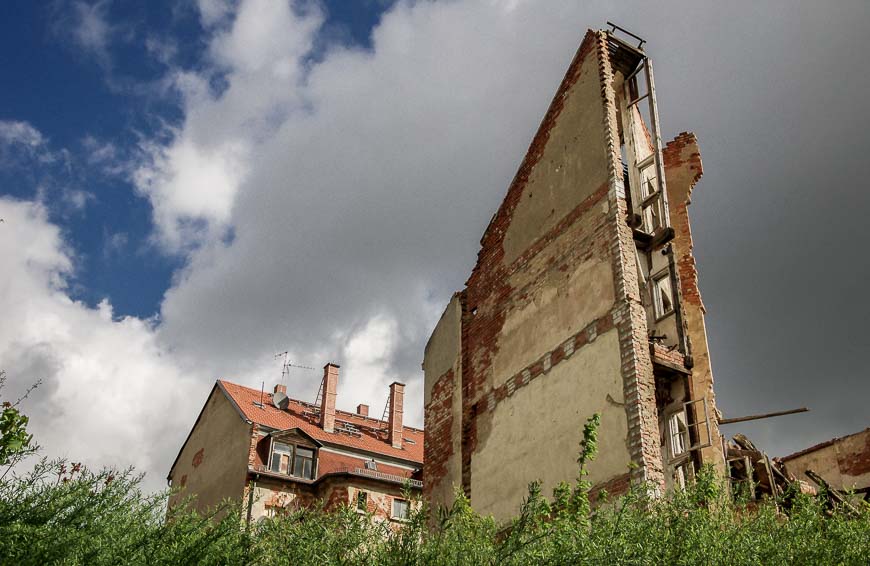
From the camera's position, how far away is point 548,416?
14.4 m

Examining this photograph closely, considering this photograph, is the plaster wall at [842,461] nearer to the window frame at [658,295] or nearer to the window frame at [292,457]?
the window frame at [658,295]

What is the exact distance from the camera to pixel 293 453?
2742 cm

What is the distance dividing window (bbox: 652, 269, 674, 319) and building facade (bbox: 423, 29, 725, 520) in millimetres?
36

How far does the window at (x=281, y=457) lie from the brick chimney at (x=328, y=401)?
3.25 meters

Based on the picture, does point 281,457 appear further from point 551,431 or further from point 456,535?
point 456,535

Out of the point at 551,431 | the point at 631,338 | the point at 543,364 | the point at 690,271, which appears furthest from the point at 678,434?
the point at 690,271

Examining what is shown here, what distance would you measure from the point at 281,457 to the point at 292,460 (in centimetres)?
38

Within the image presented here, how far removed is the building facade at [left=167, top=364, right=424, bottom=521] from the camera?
26.3 metres

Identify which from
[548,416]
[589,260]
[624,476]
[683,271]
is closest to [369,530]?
[624,476]

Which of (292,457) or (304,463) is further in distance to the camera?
(304,463)

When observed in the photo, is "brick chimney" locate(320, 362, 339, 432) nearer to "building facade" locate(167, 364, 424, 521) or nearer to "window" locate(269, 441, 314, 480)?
"building facade" locate(167, 364, 424, 521)

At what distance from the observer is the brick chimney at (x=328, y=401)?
30.7 m

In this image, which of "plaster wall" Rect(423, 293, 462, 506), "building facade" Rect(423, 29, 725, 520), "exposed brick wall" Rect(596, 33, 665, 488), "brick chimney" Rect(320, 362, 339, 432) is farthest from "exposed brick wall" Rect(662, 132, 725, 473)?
"brick chimney" Rect(320, 362, 339, 432)

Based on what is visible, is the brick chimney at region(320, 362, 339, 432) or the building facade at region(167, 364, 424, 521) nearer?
the building facade at region(167, 364, 424, 521)
